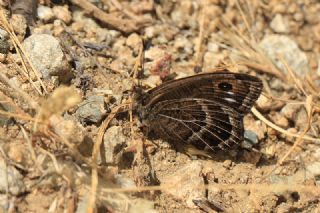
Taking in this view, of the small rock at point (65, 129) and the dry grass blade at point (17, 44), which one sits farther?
the dry grass blade at point (17, 44)

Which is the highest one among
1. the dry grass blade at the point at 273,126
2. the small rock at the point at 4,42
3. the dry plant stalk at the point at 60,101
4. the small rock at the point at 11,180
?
the small rock at the point at 4,42

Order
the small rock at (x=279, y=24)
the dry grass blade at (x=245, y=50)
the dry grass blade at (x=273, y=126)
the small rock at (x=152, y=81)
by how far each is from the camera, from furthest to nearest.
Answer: the small rock at (x=279, y=24)
the dry grass blade at (x=245, y=50)
the small rock at (x=152, y=81)
the dry grass blade at (x=273, y=126)

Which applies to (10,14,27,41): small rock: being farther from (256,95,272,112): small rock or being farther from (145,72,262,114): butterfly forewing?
(256,95,272,112): small rock

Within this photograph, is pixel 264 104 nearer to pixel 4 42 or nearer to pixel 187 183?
pixel 187 183

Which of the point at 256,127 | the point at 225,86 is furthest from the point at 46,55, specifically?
the point at 256,127

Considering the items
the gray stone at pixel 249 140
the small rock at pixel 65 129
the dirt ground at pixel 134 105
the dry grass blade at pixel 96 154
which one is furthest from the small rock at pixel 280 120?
the small rock at pixel 65 129

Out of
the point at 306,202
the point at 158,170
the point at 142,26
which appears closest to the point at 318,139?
the point at 306,202

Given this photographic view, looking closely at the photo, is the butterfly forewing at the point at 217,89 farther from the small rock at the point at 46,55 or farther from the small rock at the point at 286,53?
the small rock at the point at 286,53

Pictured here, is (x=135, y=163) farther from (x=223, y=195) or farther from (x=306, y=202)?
(x=306, y=202)
